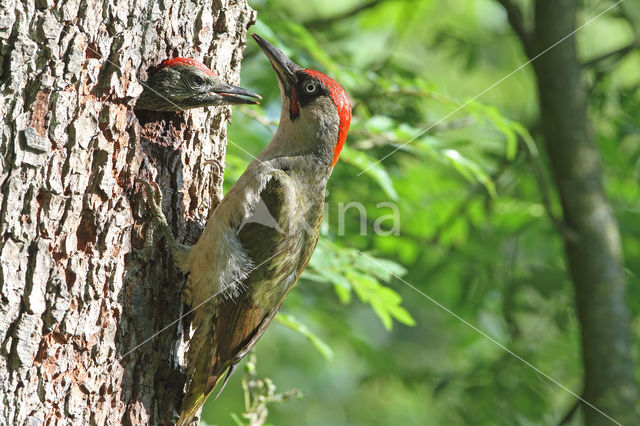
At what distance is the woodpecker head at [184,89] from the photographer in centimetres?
253

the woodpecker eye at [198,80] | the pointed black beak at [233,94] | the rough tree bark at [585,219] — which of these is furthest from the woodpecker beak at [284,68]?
the rough tree bark at [585,219]

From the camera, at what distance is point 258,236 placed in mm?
2861

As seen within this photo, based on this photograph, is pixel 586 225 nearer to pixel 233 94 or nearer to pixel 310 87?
pixel 310 87

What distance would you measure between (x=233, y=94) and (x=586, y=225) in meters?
3.91

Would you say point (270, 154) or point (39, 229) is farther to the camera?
point (270, 154)

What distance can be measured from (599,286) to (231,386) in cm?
367

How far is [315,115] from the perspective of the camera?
326cm

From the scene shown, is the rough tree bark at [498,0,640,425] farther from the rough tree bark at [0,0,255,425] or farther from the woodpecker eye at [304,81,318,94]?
the rough tree bark at [0,0,255,425]

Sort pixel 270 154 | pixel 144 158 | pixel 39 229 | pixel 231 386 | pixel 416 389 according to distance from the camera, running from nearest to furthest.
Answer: pixel 39 229 < pixel 144 158 < pixel 270 154 < pixel 416 389 < pixel 231 386

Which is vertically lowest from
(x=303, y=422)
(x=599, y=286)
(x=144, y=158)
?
(x=303, y=422)

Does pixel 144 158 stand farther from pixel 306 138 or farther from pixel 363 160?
pixel 363 160

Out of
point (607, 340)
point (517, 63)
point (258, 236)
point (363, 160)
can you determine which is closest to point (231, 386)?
point (607, 340)

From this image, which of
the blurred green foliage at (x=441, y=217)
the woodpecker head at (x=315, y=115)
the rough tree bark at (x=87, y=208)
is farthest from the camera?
the blurred green foliage at (x=441, y=217)

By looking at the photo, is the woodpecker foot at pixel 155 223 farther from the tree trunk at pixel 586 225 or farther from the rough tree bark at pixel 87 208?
the tree trunk at pixel 586 225
